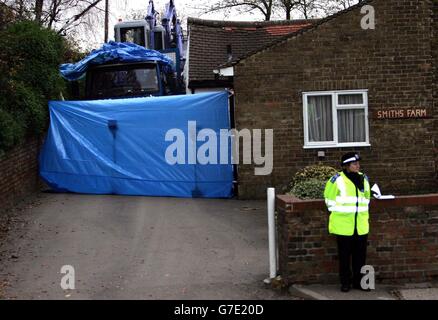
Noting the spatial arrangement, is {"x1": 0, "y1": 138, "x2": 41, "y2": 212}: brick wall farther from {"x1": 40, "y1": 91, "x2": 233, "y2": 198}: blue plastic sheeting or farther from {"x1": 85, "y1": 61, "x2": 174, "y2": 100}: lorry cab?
{"x1": 85, "y1": 61, "x2": 174, "y2": 100}: lorry cab

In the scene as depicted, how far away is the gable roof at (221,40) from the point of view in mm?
19359

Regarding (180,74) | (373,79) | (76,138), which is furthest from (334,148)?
(180,74)

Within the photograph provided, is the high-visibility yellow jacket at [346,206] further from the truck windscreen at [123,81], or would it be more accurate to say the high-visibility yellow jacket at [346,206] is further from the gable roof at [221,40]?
the gable roof at [221,40]

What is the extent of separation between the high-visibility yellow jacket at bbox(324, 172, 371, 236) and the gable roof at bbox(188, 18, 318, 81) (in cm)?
1232

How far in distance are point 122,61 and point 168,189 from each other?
4.16 meters

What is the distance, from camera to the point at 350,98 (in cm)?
1366

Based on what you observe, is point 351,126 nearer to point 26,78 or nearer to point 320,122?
point 320,122

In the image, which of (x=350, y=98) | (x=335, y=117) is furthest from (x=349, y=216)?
(x=350, y=98)

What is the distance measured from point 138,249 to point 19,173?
4634mm

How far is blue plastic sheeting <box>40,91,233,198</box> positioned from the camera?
1366 centimetres

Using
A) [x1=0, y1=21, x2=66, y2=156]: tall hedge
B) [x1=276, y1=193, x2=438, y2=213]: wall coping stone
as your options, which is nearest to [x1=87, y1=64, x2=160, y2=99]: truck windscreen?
[x1=0, y1=21, x2=66, y2=156]: tall hedge

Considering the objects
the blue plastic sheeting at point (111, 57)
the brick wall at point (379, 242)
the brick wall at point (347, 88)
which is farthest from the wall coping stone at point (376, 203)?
the blue plastic sheeting at point (111, 57)

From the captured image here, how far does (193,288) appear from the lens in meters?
7.16

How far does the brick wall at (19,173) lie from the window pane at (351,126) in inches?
276
